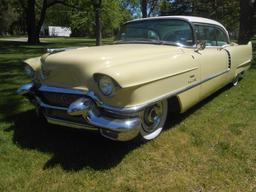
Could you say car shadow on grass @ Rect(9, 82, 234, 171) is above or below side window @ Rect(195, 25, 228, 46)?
below

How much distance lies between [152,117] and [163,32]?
1564 millimetres

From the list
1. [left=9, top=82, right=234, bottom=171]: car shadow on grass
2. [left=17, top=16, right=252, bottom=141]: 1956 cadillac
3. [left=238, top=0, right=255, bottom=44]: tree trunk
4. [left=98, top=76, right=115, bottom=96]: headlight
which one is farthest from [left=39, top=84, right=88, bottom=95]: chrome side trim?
[left=238, top=0, right=255, bottom=44]: tree trunk

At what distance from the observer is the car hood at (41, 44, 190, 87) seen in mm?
3355

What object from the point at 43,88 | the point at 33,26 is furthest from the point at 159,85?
the point at 33,26

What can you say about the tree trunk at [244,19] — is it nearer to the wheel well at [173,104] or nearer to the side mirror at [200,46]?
the side mirror at [200,46]

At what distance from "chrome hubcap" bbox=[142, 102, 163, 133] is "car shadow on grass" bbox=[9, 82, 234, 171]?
0.82 ft

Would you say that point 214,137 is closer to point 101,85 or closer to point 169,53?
point 169,53

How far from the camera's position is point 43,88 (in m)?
3.89

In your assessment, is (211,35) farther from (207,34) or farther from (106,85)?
(106,85)

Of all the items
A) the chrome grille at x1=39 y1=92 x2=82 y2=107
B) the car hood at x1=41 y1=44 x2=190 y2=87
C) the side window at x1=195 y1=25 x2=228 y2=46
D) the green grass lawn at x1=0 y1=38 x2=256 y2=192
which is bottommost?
the green grass lawn at x1=0 y1=38 x2=256 y2=192

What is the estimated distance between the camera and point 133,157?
3.56 m

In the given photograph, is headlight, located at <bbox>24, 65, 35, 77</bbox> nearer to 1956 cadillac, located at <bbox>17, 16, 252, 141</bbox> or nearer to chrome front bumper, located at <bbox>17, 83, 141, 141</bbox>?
1956 cadillac, located at <bbox>17, 16, 252, 141</bbox>

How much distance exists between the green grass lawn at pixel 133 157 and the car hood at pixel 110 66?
31.0 inches

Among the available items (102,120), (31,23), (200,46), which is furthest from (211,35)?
(31,23)
